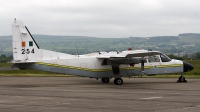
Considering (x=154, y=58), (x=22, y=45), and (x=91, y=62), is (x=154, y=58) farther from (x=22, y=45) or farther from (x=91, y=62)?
(x=22, y=45)

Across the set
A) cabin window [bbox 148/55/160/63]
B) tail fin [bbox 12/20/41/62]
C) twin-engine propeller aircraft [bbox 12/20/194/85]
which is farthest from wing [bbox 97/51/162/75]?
tail fin [bbox 12/20/41/62]

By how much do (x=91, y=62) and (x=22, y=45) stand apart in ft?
19.0

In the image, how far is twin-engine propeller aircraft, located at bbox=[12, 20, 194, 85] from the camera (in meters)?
31.5

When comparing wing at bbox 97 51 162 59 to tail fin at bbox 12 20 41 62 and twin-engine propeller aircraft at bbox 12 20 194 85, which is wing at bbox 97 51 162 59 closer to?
twin-engine propeller aircraft at bbox 12 20 194 85

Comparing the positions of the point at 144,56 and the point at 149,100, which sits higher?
the point at 144,56

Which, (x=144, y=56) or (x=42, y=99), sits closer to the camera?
(x=42, y=99)

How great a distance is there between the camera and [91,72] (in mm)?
33312

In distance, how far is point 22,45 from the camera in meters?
31.8

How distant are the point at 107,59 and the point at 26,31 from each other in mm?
7006

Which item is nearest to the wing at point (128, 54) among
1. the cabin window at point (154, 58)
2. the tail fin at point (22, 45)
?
the cabin window at point (154, 58)

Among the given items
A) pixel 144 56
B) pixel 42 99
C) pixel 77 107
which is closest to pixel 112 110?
pixel 77 107

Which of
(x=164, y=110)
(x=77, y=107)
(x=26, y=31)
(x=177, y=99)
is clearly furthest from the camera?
(x=26, y=31)

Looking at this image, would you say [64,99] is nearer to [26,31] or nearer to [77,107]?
[77,107]

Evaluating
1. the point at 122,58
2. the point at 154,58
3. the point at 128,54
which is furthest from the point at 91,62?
the point at 154,58
